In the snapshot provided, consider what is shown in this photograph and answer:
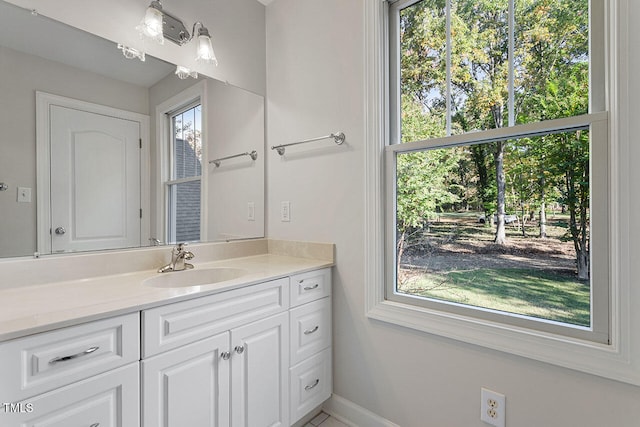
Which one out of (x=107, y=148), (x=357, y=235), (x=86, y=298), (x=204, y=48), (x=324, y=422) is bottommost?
(x=324, y=422)

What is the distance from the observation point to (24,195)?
1.19 meters

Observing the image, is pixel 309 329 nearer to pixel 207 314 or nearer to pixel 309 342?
pixel 309 342

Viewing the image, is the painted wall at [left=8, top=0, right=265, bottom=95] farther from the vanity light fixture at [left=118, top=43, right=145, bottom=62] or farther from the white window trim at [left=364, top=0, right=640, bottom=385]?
the white window trim at [left=364, top=0, right=640, bottom=385]

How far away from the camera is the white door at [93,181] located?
4.16 ft

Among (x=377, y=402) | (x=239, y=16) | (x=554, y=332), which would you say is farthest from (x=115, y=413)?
(x=239, y=16)

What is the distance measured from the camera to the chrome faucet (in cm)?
147

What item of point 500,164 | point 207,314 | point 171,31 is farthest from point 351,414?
point 171,31

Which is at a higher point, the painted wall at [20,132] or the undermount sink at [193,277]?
the painted wall at [20,132]

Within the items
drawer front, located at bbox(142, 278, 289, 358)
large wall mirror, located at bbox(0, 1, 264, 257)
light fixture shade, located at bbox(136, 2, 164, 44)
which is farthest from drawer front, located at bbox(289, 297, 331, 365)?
light fixture shade, located at bbox(136, 2, 164, 44)

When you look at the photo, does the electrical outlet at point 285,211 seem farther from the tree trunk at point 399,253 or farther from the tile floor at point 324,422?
the tile floor at point 324,422

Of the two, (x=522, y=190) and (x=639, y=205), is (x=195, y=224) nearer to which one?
(x=522, y=190)

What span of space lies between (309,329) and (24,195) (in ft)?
4.33

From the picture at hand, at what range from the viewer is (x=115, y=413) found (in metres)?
0.90

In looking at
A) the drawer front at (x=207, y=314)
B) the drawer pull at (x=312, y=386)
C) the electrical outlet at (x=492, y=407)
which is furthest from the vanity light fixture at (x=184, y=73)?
the electrical outlet at (x=492, y=407)
